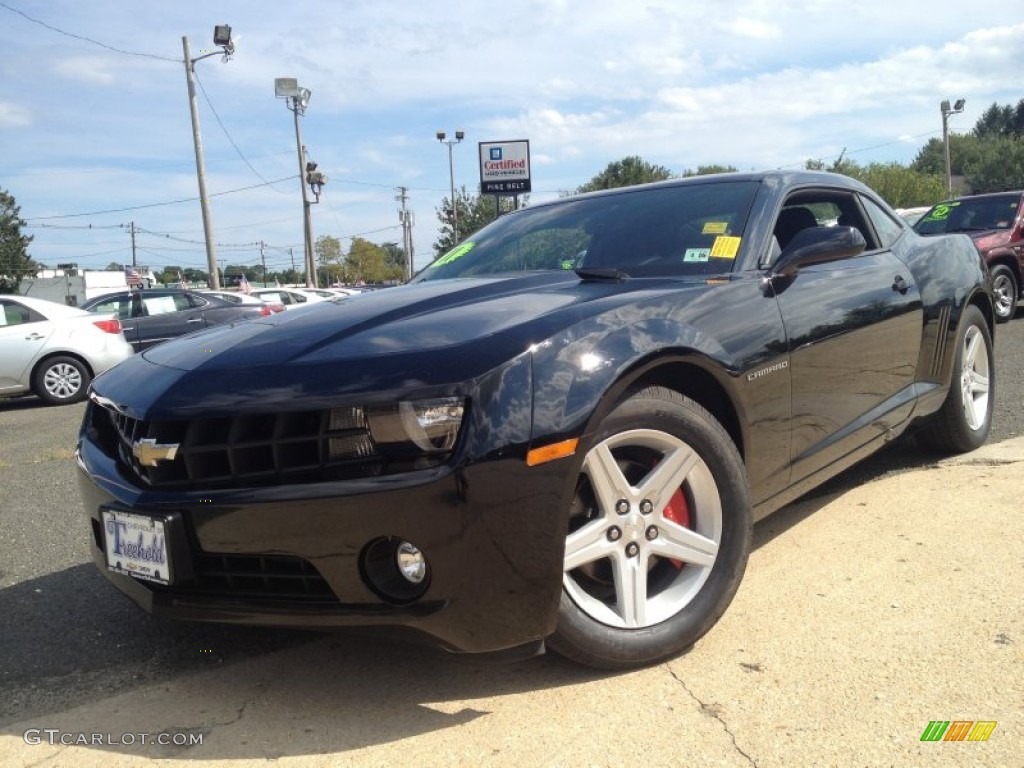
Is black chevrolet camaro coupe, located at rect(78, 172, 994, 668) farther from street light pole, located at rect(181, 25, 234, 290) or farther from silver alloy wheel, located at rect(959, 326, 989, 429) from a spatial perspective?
street light pole, located at rect(181, 25, 234, 290)

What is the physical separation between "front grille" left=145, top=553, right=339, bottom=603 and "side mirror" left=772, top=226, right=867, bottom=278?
6.13 feet

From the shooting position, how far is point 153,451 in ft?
7.14

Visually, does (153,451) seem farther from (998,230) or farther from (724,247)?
(998,230)

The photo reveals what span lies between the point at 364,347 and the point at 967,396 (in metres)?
3.44

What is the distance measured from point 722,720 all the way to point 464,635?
26.5 inches

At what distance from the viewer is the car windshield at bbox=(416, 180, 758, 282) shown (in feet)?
10.1

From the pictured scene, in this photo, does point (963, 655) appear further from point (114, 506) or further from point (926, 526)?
point (114, 506)

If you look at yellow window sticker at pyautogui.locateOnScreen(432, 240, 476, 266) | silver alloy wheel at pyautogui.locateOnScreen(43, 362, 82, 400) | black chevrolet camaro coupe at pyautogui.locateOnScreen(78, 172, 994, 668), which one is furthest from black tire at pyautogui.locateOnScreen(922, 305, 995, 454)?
silver alloy wheel at pyautogui.locateOnScreen(43, 362, 82, 400)

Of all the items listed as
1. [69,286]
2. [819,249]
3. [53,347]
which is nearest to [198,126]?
[53,347]

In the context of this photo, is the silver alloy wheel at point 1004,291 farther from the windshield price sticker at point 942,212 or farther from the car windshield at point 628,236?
the car windshield at point 628,236

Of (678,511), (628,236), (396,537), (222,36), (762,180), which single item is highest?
(222,36)

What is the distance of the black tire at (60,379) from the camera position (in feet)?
32.2

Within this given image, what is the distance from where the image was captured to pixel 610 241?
10.8ft

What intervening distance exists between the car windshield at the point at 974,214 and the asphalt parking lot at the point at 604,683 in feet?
30.1
